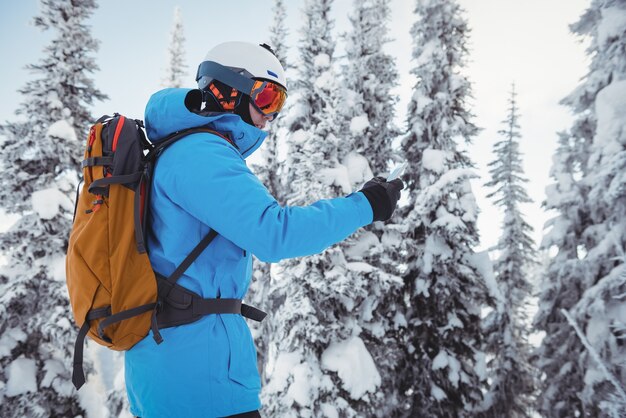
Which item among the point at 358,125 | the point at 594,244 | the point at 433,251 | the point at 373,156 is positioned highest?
the point at 358,125

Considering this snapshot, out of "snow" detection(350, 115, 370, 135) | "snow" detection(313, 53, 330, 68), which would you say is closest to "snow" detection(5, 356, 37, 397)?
"snow" detection(350, 115, 370, 135)

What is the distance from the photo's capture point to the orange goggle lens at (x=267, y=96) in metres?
2.54

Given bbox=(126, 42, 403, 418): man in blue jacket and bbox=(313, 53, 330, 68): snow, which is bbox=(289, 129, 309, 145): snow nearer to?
bbox=(313, 53, 330, 68): snow

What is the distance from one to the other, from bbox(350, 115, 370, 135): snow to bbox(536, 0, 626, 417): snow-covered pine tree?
21.8 ft

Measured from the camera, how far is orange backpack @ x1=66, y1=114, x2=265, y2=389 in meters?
1.75

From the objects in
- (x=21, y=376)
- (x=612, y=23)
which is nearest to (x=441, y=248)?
(x=612, y=23)

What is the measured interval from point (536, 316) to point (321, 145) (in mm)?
11590

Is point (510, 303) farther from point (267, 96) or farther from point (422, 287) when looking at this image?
point (267, 96)

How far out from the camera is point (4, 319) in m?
11.3

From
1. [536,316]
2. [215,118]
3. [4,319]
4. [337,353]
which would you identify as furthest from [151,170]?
[536,316]

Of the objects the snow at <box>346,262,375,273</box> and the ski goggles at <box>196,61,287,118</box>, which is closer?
the ski goggles at <box>196,61,287,118</box>

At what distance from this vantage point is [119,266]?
1.74 metres

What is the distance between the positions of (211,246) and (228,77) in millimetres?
1133

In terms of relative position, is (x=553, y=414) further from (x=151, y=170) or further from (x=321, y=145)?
(x=151, y=170)
